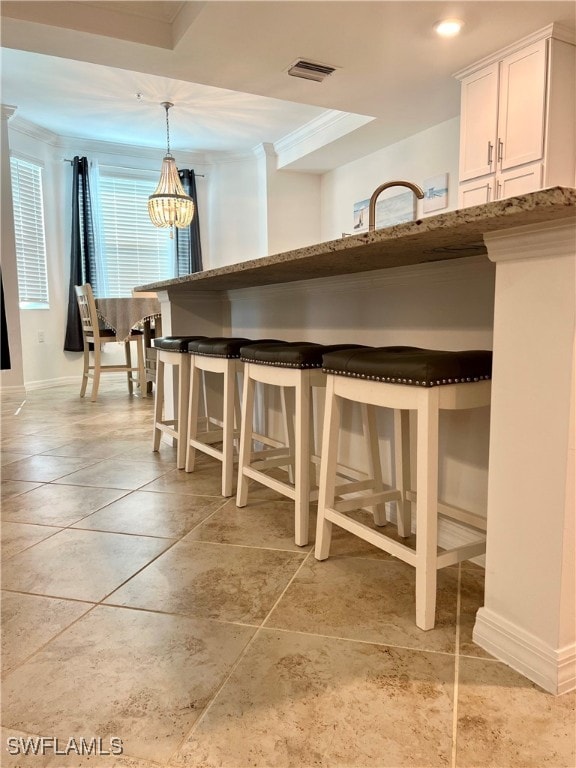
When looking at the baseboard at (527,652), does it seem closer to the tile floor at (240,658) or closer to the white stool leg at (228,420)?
the tile floor at (240,658)

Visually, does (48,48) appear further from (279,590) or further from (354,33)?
(279,590)

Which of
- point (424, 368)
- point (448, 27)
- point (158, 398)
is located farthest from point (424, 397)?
point (448, 27)

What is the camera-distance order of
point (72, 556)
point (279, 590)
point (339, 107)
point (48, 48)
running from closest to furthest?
point (279, 590)
point (72, 556)
point (48, 48)
point (339, 107)

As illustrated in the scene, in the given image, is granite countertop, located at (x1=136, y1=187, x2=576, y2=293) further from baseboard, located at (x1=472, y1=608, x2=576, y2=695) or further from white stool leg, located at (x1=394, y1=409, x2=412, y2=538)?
baseboard, located at (x1=472, y1=608, x2=576, y2=695)

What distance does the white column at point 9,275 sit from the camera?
194 inches

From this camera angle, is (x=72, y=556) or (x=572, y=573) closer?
(x=572, y=573)

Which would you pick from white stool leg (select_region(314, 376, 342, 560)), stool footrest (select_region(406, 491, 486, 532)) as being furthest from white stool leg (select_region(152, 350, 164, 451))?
stool footrest (select_region(406, 491, 486, 532))

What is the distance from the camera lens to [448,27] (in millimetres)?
3002

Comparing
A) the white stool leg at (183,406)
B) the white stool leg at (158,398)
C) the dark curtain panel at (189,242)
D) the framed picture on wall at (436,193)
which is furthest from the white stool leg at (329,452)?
the dark curtain panel at (189,242)

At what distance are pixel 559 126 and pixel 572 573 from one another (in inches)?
124

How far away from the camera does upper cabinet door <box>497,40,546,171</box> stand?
10.3ft

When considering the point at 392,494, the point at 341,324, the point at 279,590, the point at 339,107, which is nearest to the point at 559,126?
the point at 339,107

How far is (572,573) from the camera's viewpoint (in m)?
0.96

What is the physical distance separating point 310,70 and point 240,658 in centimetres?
366
